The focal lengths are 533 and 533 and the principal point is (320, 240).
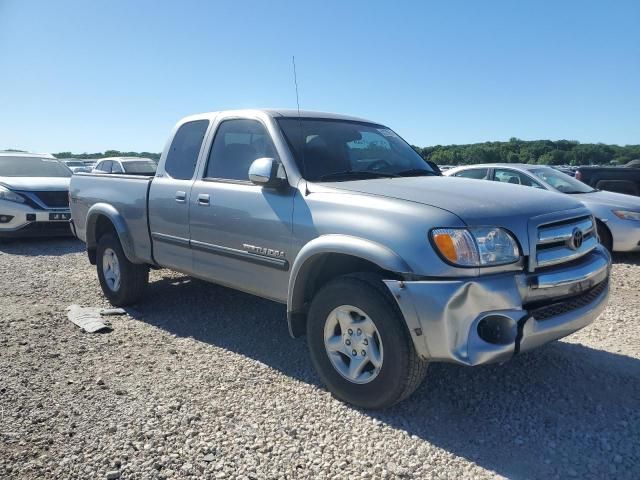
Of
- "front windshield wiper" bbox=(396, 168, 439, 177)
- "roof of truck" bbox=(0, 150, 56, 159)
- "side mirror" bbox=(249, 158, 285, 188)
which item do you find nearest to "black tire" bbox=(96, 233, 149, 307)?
"side mirror" bbox=(249, 158, 285, 188)

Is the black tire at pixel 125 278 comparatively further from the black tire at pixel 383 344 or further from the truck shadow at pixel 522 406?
A: the black tire at pixel 383 344

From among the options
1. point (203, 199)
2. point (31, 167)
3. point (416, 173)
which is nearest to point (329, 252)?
point (416, 173)

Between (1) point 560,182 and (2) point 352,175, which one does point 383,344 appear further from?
(1) point 560,182

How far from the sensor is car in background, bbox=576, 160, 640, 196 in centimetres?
980

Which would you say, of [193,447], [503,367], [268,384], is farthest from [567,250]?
[193,447]


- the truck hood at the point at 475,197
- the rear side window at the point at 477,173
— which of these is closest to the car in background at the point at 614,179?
the rear side window at the point at 477,173

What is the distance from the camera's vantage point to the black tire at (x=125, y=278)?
5367 millimetres

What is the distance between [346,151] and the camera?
4145 millimetres

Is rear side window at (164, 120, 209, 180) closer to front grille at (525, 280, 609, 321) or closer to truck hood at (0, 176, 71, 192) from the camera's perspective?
front grille at (525, 280, 609, 321)

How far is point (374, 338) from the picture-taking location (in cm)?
316

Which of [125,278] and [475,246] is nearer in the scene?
[475,246]

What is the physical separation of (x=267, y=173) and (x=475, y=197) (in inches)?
53.7

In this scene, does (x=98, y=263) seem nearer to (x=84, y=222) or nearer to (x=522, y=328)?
(x=84, y=222)

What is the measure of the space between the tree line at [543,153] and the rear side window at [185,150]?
16.6 meters
